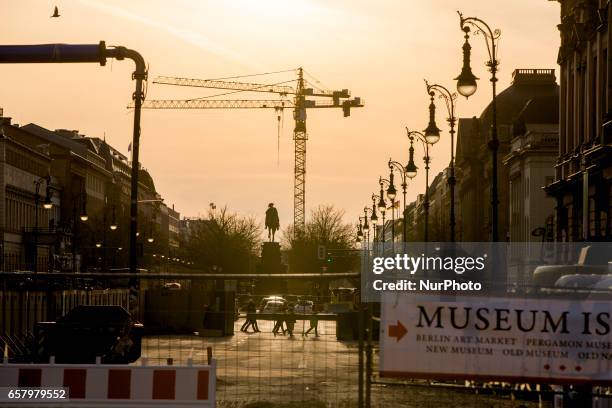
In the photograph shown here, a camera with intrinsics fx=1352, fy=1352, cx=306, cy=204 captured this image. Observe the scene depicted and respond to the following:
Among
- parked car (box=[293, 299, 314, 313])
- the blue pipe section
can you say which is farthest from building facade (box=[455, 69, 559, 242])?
parked car (box=[293, 299, 314, 313])

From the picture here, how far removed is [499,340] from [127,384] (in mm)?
3789

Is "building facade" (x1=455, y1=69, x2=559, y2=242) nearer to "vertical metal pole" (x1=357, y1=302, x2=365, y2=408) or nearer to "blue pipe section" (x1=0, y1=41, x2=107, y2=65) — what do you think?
"blue pipe section" (x1=0, y1=41, x2=107, y2=65)

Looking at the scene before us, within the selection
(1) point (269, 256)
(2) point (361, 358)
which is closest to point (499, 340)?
(2) point (361, 358)

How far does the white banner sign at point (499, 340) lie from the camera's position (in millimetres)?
13703

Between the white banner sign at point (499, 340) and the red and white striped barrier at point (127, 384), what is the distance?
189cm

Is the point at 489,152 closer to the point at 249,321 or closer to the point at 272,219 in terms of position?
the point at 272,219

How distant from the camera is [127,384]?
1345 cm

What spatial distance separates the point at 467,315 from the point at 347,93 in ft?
595

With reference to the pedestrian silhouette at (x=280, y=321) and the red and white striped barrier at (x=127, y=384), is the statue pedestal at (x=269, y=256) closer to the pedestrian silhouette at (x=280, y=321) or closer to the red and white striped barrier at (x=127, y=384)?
the pedestrian silhouette at (x=280, y=321)

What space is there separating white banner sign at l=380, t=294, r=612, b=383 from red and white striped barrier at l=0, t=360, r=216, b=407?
1.89 metres

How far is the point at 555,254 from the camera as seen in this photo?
67.1 m

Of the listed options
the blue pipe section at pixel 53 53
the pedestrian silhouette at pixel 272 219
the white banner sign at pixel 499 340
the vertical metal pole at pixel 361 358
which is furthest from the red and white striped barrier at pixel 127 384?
the pedestrian silhouette at pixel 272 219

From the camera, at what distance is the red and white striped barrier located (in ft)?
44.1

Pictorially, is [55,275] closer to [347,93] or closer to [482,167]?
[482,167]
